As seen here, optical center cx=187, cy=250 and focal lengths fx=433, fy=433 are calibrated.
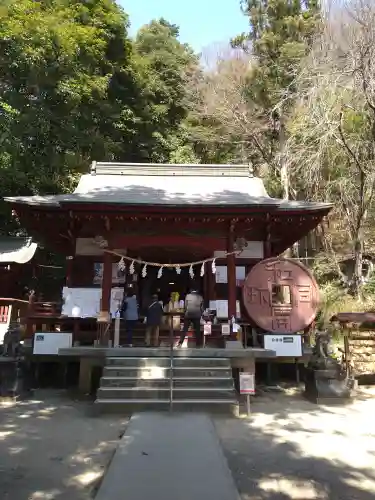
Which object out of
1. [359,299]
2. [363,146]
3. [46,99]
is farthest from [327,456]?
[46,99]

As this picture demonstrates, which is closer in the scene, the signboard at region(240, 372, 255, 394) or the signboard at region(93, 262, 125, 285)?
the signboard at region(240, 372, 255, 394)

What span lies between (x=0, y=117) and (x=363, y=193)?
14795 millimetres

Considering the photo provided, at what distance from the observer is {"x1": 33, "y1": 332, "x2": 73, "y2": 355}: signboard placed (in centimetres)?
1002

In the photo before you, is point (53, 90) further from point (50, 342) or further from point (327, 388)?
point (327, 388)

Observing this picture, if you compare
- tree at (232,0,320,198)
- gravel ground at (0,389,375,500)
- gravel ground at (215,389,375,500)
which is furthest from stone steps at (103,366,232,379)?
tree at (232,0,320,198)

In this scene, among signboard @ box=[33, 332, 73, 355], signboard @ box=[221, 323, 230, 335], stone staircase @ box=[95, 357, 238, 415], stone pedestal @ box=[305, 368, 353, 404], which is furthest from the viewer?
signboard @ box=[221, 323, 230, 335]

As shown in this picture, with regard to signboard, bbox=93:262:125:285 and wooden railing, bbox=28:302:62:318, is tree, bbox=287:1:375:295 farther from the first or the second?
wooden railing, bbox=28:302:62:318

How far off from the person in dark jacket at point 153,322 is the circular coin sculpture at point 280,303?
220cm

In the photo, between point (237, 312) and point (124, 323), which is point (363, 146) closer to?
point (237, 312)

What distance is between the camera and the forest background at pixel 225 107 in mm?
16500

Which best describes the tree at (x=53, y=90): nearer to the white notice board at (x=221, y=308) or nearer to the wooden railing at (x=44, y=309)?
the wooden railing at (x=44, y=309)

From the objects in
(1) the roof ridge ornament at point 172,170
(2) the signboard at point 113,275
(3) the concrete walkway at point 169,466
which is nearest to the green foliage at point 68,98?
(1) the roof ridge ornament at point 172,170

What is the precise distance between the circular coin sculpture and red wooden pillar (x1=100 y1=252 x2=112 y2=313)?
337 centimetres

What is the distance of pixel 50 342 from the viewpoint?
10.1 m
